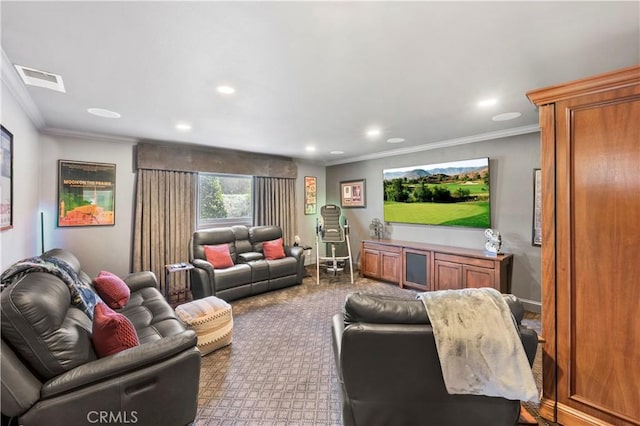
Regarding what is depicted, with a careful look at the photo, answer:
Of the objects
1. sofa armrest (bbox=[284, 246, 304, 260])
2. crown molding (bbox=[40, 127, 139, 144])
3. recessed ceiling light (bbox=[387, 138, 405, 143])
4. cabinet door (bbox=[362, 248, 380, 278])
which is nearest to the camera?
crown molding (bbox=[40, 127, 139, 144])

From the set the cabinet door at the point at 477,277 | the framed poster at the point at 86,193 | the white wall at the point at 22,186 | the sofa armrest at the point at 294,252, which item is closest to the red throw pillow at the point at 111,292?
the white wall at the point at 22,186

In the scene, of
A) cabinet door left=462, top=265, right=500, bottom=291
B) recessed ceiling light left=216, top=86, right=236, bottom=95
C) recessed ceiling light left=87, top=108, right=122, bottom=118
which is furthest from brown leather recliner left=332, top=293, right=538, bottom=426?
recessed ceiling light left=87, top=108, right=122, bottom=118

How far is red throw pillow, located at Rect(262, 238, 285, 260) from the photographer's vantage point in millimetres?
4809

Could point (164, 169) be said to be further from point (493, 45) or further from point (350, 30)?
point (493, 45)

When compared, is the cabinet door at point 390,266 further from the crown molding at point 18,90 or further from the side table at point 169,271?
the crown molding at point 18,90

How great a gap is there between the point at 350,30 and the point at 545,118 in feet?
4.44

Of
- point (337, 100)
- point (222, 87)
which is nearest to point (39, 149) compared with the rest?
point (222, 87)

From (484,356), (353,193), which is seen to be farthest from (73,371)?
(353,193)

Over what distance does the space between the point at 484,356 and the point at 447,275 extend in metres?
2.83

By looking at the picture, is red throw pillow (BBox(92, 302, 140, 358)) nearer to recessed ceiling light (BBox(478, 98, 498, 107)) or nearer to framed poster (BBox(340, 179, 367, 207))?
recessed ceiling light (BBox(478, 98, 498, 107))

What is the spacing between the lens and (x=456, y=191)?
4.33 m

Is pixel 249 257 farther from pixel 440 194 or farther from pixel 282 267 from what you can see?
pixel 440 194

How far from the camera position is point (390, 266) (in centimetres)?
481

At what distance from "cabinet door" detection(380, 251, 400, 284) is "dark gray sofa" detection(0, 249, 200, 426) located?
363 centimetres
